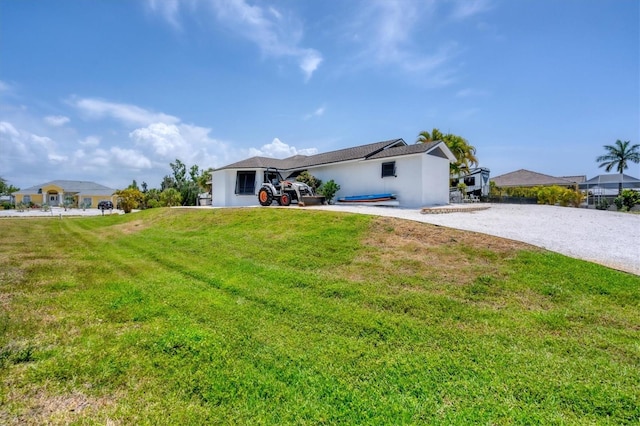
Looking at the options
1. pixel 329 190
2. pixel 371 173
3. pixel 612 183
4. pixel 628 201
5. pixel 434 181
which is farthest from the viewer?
pixel 612 183

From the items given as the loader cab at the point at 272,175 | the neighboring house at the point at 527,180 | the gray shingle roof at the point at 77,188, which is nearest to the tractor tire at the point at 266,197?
the loader cab at the point at 272,175

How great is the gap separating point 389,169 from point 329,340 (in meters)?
14.6

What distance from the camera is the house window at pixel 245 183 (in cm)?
2139

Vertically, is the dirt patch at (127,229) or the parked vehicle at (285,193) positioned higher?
the parked vehicle at (285,193)

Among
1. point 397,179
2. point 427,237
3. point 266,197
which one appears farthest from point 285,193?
point 427,237

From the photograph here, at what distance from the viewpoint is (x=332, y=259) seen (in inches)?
268

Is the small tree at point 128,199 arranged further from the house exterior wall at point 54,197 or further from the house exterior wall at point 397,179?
the house exterior wall at point 54,197

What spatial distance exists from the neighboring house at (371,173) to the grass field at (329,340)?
9564mm

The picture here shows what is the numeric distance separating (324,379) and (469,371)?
1.38 meters

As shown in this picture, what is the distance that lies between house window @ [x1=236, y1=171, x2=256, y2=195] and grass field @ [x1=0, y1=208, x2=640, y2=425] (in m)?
14.6

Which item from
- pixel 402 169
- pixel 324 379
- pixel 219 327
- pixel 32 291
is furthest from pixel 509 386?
pixel 402 169

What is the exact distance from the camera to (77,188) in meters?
57.6

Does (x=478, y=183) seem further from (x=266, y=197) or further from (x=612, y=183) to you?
(x=612, y=183)

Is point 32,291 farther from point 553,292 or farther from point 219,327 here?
point 553,292
